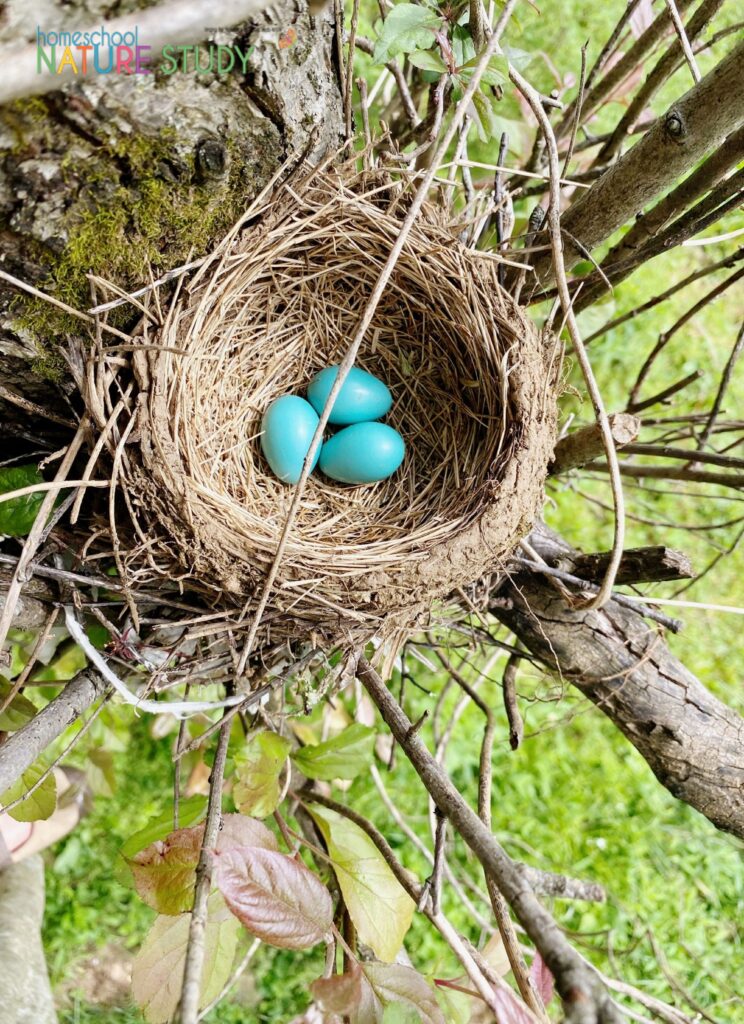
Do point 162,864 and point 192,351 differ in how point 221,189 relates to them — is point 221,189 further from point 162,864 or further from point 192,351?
point 162,864

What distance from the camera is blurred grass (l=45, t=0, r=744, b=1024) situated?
78.4 inches

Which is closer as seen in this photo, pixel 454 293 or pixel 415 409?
pixel 454 293

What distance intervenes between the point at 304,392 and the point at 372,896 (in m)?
0.90

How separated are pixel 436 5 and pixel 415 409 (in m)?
0.69

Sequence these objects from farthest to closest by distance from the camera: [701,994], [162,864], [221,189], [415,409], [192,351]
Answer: [701,994] < [415,409] < [192,351] < [221,189] < [162,864]

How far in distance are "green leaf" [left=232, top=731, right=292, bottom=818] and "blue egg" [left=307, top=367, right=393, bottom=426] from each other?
0.62 m

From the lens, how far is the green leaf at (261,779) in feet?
3.53

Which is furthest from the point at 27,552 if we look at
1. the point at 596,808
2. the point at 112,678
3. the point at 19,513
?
the point at 596,808

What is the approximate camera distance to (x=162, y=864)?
89cm

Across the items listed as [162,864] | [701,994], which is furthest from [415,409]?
[701,994]

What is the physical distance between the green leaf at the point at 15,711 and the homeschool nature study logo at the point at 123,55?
739 millimetres

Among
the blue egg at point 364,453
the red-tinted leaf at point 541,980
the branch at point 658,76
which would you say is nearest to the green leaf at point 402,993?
the red-tinted leaf at point 541,980

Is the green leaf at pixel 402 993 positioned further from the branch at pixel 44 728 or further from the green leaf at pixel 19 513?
the green leaf at pixel 19 513

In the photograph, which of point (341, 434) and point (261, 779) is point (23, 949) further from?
point (341, 434)
